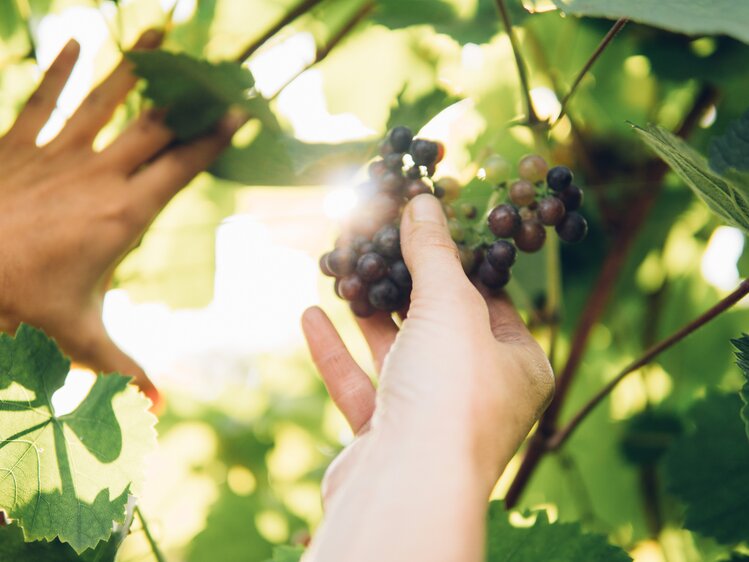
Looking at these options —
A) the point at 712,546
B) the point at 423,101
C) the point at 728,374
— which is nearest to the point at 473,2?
the point at 423,101

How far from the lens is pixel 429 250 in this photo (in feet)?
3.44

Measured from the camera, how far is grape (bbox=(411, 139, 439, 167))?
1.12 metres

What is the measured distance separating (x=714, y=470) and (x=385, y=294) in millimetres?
799

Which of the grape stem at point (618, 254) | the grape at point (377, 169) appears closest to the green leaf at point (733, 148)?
the grape at point (377, 169)

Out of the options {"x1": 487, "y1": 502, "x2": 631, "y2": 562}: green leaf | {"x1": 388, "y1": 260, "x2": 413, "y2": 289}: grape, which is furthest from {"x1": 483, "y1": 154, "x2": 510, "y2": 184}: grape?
{"x1": 487, "y1": 502, "x2": 631, "y2": 562}: green leaf

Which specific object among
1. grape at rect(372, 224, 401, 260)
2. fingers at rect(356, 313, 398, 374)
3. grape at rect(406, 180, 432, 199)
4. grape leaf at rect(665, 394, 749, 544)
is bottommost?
grape leaf at rect(665, 394, 749, 544)

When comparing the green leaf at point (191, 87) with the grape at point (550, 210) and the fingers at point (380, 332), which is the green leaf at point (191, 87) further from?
the grape at point (550, 210)

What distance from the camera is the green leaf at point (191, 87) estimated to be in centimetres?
128

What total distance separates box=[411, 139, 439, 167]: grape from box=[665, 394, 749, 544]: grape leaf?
33.3 inches

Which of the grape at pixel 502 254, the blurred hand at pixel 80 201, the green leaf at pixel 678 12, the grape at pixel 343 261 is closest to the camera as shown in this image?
the green leaf at pixel 678 12

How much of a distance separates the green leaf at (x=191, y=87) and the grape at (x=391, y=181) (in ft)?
1.16

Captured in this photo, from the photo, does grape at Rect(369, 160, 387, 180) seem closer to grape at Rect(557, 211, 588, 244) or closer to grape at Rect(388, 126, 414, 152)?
grape at Rect(388, 126, 414, 152)

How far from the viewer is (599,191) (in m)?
1.61

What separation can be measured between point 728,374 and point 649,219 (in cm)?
51
